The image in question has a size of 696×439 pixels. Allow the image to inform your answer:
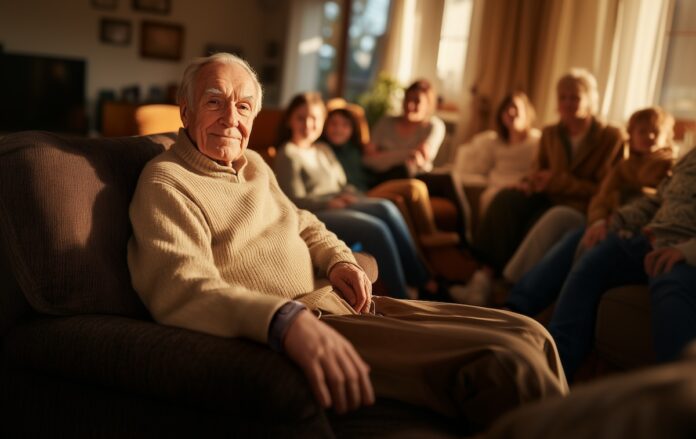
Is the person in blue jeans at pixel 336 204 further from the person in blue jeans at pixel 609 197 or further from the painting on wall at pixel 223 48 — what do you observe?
the painting on wall at pixel 223 48

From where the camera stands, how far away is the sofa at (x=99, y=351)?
3.62 feet

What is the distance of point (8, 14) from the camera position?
715 centimetres

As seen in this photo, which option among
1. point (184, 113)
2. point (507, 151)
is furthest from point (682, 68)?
point (184, 113)

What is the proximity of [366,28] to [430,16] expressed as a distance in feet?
4.25

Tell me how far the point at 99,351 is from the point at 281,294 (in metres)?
0.41

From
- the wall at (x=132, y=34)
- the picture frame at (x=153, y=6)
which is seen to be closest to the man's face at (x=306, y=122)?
the wall at (x=132, y=34)

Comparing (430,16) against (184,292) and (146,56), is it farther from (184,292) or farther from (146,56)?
(184,292)

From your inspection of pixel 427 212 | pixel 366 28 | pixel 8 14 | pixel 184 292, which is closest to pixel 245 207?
pixel 184 292

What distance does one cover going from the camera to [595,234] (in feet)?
8.52

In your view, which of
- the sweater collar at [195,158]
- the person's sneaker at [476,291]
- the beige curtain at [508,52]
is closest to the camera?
the sweater collar at [195,158]

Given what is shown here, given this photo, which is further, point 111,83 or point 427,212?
point 111,83

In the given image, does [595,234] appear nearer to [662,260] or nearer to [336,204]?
[662,260]

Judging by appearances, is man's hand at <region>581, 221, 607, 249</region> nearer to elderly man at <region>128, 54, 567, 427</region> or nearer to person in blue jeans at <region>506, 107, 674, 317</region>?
person in blue jeans at <region>506, 107, 674, 317</region>

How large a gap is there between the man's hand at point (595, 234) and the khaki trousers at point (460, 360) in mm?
1297
